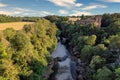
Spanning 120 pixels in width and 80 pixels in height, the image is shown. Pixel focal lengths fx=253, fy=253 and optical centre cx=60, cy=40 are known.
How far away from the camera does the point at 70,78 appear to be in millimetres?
47875

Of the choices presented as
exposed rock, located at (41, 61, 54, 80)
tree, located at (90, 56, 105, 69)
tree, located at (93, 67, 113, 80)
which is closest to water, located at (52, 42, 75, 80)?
exposed rock, located at (41, 61, 54, 80)

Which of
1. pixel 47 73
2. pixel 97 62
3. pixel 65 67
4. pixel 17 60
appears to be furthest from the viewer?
pixel 65 67

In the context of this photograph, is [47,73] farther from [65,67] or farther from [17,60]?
[17,60]

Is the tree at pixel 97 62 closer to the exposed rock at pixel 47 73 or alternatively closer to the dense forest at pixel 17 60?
the dense forest at pixel 17 60

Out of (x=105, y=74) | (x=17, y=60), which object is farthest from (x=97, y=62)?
(x=17, y=60)

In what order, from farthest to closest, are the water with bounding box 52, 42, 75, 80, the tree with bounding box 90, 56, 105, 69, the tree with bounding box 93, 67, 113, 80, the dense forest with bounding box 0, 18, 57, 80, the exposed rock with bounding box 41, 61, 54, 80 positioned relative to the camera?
the water with bounding box 52, 42, 75, 80
the exposed rock with bounding box 41, 61, 54, 80
the tree with bounding box 90, 56, 105, 69
the dense forest with bounding box 0, 18, 57, 80
the tree with bounding box 93, 67, 113, 80

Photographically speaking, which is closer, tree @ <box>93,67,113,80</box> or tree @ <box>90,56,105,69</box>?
tree @ <box>93,67,113,80</box>

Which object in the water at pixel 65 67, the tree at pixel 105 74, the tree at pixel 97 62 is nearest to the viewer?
the tree at pixel 105 74

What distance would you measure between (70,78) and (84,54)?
5253mm

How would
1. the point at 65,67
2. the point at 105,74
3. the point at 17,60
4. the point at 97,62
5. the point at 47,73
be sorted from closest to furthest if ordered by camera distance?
the point at 105,74 < the point at 17,60 < the point at 97,62 < the point at 47,73 < the point at 65,67

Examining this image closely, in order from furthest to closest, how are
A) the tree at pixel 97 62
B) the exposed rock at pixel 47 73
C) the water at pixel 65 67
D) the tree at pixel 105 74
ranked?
1. the water at pixel 65 67
2. the exposed rock at pixel 47 73
3. the tree at pixel 97 62
4. the tree at pixel 105 74

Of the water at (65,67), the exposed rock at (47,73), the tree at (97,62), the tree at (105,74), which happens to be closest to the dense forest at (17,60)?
the exposed rock at (47,73)

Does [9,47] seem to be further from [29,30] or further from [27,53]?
[29,30]

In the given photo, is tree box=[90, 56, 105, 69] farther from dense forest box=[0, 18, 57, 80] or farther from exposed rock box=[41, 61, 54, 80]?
exposed rock box=[41, 61, 54, 80]
